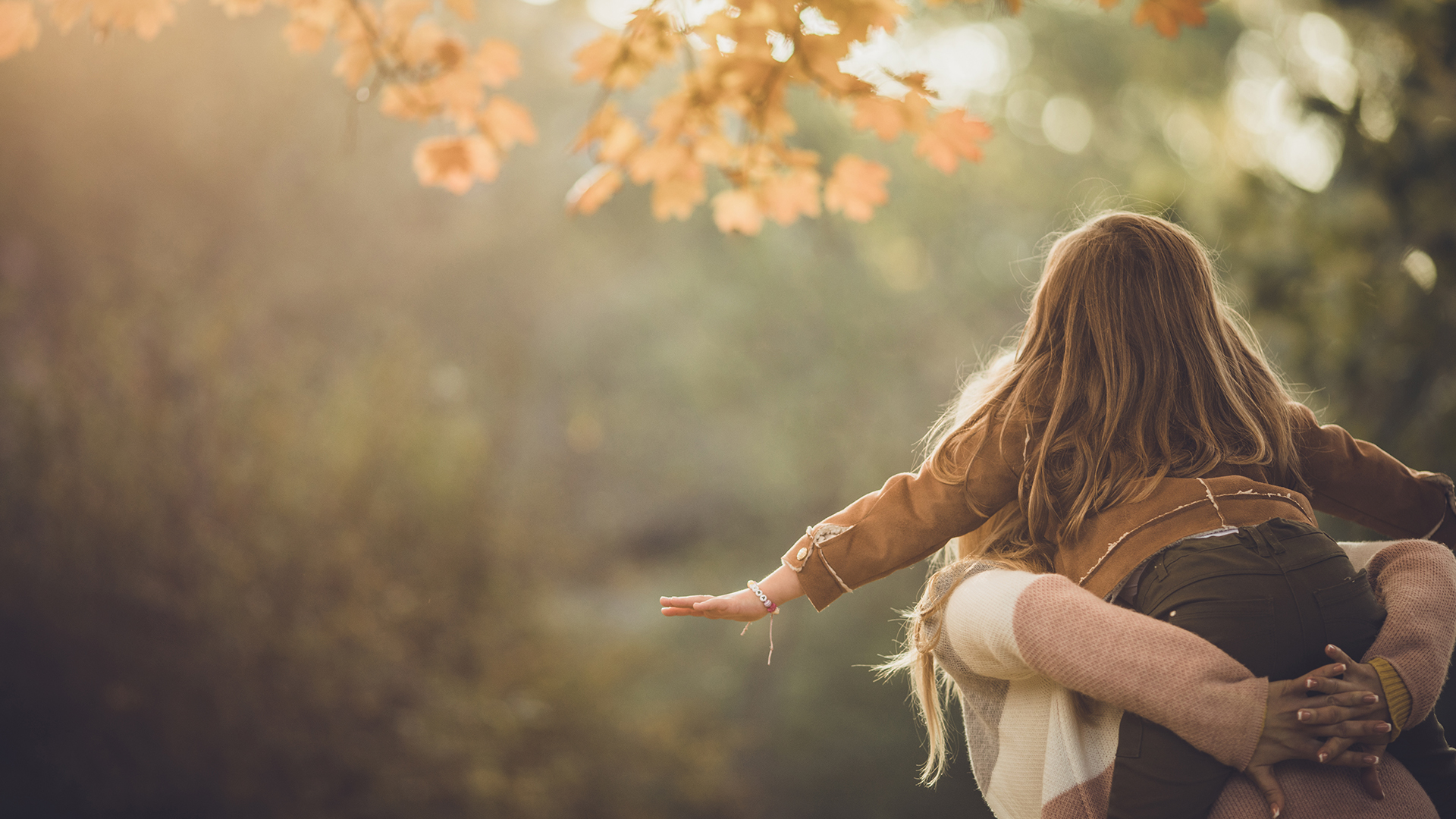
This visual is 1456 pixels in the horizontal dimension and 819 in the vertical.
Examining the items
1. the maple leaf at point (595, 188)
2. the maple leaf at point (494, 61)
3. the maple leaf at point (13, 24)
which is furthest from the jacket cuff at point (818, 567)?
the maple leaf at point (13, 24)

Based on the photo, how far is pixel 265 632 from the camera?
12.9 ft

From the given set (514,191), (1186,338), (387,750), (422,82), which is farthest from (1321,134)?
(514,191)

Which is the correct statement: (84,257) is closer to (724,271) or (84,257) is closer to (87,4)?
(87,4)

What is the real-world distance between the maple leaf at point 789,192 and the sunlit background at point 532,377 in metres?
0.29

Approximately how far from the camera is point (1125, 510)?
A: 1340mm

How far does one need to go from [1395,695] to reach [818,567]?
32.2 inches

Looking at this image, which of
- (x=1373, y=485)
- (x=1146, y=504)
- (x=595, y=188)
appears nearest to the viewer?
(x=1146, y=504)

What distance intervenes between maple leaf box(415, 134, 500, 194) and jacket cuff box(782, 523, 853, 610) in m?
1.15

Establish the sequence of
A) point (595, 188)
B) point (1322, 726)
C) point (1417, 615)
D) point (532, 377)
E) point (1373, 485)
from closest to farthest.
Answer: point (1322, 726)
point (1417, 615)
point (1373, 485)
point (595, 188)
point (532, 377)

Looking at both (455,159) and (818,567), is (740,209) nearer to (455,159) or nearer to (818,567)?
(455,159)

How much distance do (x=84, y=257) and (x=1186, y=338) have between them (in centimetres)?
489

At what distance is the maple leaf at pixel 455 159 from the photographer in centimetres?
193

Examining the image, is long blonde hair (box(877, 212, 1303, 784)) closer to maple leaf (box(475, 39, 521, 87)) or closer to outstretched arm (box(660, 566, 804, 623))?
outstretched arm (box(660, 566, 804, 623))

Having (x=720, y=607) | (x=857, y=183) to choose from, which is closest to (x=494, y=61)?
(x=857, y=183)
